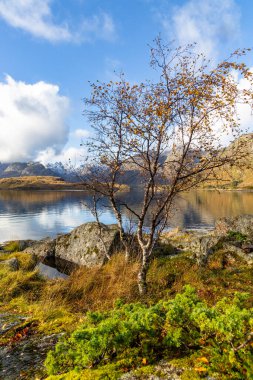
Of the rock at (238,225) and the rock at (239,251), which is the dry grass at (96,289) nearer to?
the rock at (239,251)

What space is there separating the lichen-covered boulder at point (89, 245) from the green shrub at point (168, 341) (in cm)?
1266

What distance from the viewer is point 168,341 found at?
466 centimetres

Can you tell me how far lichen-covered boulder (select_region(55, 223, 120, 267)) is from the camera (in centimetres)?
1906

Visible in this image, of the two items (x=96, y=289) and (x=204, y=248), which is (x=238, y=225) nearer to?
(x=204, y=248)

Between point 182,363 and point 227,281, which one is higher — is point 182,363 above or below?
above

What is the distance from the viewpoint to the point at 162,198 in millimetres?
12711

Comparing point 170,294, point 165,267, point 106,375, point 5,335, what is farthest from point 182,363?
point 165,267

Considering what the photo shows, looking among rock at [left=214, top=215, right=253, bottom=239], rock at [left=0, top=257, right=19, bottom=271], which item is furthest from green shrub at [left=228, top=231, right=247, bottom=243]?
rock at [left=0, top=257, right=19, bottom=271]

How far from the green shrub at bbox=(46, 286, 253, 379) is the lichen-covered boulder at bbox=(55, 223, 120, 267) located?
41.5 ft

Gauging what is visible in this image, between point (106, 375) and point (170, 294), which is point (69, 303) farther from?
point (106, 375)

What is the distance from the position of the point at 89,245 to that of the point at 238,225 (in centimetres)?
1183

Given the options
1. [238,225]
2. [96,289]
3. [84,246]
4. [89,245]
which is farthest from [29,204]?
[96,289]

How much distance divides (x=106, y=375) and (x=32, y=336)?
4136mm

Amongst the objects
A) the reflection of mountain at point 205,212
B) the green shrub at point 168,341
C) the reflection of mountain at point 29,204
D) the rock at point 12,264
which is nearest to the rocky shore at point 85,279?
the rock at point 12,264
